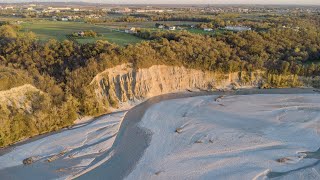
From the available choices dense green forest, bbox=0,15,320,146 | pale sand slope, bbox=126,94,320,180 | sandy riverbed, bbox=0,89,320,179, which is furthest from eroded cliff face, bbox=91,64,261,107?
pale sand slope, bbox=126,94,320,180

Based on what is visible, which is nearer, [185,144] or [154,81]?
[185,144]

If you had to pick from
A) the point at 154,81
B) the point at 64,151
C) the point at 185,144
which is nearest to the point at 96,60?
the point at 154,81

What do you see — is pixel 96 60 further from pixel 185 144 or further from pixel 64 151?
pixel 185 144

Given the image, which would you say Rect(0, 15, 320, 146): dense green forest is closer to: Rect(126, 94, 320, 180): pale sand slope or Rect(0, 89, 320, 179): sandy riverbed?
Rect(0, 89, 320, 179): sandy riverbed

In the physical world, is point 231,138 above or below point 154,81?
below

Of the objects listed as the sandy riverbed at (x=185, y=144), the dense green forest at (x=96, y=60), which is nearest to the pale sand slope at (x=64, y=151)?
the sandy riverbed at (x=185, y=144)

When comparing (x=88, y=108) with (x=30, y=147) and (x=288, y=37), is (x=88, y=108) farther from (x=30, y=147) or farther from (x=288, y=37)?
(x=288, y=37)

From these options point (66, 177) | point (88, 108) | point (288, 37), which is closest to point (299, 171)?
point (66, 177)
